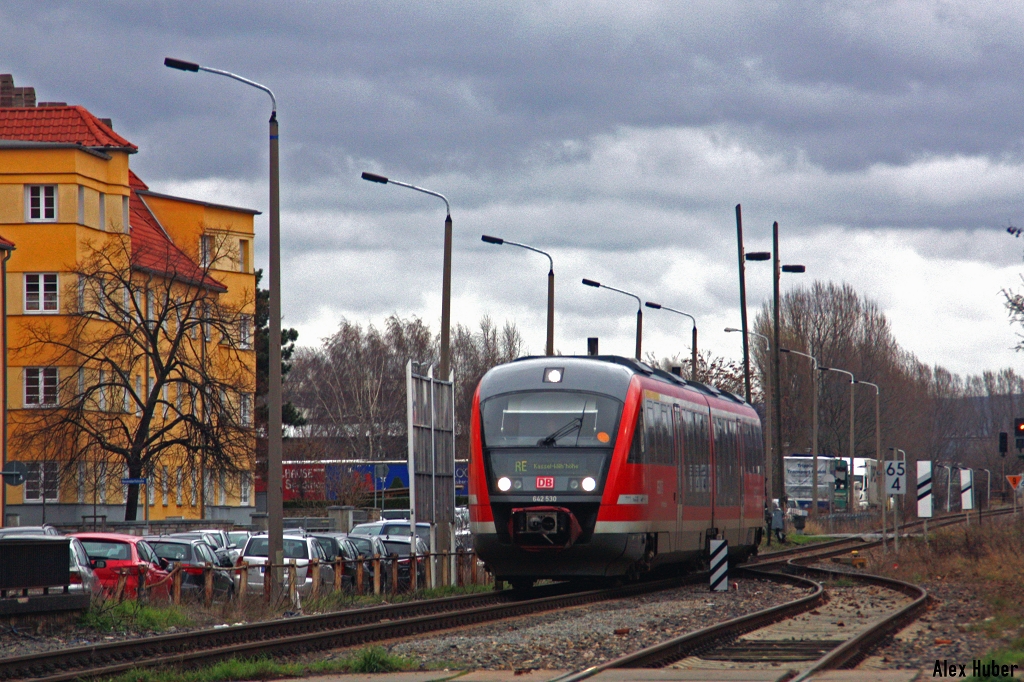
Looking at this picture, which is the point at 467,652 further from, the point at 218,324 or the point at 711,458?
the point at 218,324

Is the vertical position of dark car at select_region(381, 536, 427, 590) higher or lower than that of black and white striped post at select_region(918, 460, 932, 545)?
lower

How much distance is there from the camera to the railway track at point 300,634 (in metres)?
15.2

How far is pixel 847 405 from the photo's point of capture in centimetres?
10400

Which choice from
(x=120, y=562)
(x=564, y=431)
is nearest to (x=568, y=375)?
(x=564, y=431)

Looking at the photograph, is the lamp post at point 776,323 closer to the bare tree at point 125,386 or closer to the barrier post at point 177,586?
the bare tree at point 125,386

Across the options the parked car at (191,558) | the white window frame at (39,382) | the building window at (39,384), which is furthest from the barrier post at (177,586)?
the building window at (39,384)

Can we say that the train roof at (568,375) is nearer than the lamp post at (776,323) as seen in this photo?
Yes

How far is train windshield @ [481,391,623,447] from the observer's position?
25.3 m

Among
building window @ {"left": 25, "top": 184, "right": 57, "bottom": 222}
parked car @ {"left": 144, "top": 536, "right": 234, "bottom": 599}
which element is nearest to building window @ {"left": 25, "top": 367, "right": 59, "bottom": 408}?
building window @ {"left": 25, "top": 184, "right": 57, "bottom": 222}

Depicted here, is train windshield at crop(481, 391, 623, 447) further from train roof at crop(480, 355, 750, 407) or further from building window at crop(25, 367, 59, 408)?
building window at crop(25, 367, 59, 408)

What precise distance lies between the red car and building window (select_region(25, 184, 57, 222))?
130 ft

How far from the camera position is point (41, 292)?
2549 inches

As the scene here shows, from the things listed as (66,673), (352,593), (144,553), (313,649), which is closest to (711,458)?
(352,593)

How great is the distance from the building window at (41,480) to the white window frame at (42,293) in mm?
6815
